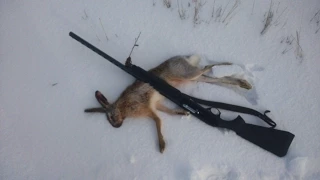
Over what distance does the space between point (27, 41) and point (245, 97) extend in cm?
305

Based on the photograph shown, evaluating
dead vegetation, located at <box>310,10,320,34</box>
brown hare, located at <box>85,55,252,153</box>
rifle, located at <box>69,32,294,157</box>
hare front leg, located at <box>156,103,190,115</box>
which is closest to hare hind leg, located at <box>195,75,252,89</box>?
brown hare, located at <box>85,55,252,153</box>

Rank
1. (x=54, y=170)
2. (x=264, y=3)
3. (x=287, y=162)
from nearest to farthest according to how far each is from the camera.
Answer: (x=287, y=162) → (x=54, y=170) → (x=264, y=3)

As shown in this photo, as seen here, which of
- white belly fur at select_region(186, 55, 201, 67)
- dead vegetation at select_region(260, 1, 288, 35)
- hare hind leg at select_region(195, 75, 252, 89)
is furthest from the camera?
dead vegetation at select_region(260, 1, 288, 35)

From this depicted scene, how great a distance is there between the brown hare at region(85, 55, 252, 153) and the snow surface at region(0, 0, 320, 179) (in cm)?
10

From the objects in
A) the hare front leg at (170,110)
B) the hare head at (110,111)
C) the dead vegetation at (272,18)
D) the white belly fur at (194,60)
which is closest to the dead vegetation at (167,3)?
the white belly fur at (194,60)

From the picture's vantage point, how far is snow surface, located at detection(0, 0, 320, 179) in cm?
403

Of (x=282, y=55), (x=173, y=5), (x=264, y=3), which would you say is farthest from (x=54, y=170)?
(x=264, y=3)

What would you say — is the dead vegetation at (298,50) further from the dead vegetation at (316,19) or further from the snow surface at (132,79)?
the dead vegetation at (316,19)

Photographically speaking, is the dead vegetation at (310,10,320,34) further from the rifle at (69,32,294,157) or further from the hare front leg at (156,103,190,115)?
the hare front leg at (156,103,190,115)

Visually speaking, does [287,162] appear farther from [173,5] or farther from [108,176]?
[173,5]

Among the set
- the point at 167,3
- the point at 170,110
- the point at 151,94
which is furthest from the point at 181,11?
the point at 170,110

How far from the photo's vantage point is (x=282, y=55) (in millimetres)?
4363

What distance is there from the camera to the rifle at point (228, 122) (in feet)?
12.7

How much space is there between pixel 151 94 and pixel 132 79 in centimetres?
41
